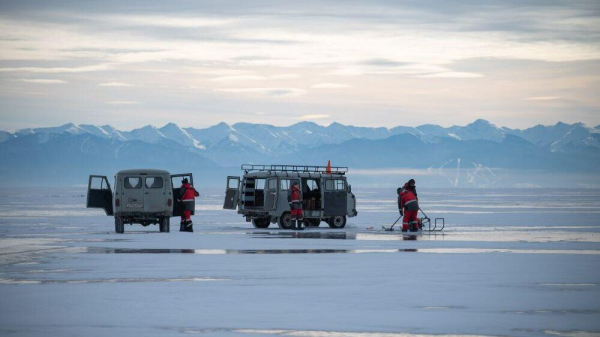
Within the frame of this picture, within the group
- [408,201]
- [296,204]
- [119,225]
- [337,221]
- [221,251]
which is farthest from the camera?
[337,221]

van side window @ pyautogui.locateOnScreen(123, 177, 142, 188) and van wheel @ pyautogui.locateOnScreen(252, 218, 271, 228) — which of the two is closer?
van side window @ pyautogui.locateOnScreen(123, 177, 142, 188)

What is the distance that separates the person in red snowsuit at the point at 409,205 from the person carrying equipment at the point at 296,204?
370 cm

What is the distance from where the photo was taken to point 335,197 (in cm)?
4025

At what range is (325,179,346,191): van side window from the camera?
40.2 m

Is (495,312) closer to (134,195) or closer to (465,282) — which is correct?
(465,282)

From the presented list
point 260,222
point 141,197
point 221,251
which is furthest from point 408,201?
point 221,251

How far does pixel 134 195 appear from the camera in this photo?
1405 inches

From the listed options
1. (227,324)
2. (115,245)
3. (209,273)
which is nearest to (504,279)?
(209,273)

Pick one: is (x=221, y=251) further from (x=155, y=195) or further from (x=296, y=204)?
(x=296, y=204)

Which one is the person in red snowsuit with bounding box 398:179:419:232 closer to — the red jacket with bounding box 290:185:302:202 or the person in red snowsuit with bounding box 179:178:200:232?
the red jacket with bounding box 290:185:302:202

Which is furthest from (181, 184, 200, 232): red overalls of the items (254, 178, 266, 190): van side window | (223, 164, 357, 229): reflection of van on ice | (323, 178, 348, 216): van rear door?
(323, 178, 348, 216): van rear door

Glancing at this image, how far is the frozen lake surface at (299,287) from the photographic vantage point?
14.0 m

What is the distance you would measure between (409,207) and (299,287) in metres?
18.4

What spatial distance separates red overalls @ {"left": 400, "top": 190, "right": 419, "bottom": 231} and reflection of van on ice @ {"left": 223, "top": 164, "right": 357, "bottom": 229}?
3.45 m
